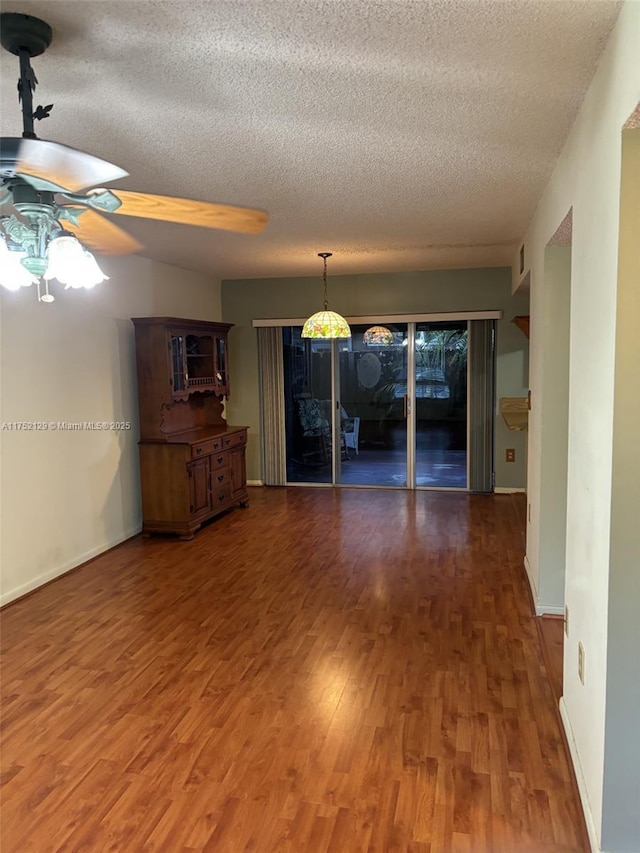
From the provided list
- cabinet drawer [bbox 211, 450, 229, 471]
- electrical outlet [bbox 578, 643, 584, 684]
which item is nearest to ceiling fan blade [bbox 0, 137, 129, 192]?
electrical outlet [bbox 578, 643, 584, 684]

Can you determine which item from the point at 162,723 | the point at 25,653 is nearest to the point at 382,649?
the point at 162,723

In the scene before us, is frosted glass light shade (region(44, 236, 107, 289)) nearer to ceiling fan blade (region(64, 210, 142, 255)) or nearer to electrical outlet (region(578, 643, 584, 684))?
ceiling fan blade (region(64, 210, 142, 255))

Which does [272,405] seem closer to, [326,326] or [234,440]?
[234,440]

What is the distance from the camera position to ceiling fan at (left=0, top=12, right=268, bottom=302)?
5.27 feet

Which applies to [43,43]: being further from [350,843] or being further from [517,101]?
[350,843]

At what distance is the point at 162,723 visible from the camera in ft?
8.75

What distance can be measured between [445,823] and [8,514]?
10.5 feet

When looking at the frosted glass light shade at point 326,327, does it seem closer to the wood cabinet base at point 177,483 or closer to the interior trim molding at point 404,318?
the wood cabinet base at point 177,483

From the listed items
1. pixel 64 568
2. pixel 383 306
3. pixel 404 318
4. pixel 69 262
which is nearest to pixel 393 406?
pixel 404 318

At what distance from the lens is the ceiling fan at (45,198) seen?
1.61m

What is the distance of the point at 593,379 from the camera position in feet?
6.78

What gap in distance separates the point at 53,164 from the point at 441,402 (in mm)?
5933

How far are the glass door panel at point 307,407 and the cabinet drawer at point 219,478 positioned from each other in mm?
1600

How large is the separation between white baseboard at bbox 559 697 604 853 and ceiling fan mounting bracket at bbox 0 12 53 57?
293 centimetres
